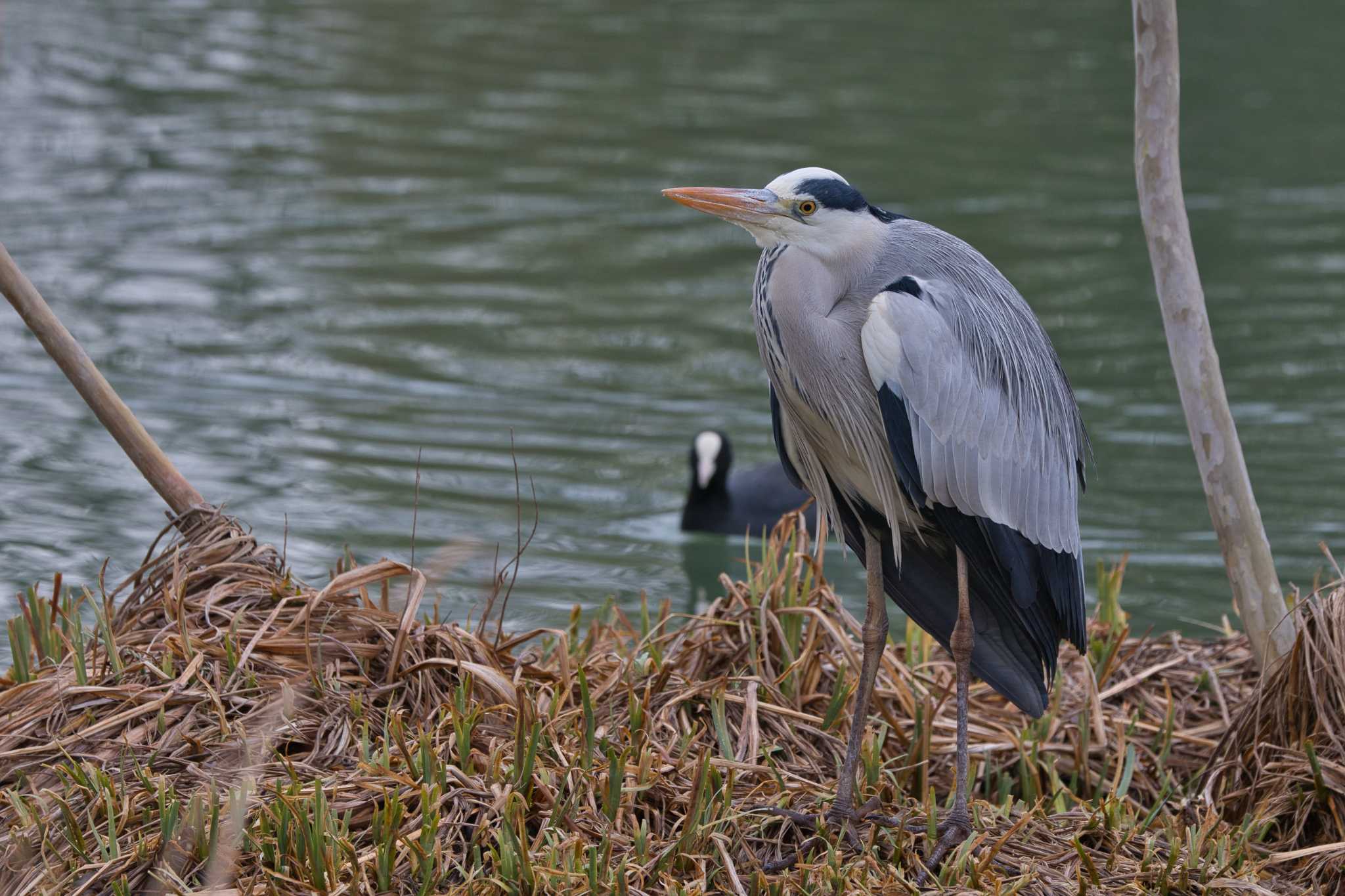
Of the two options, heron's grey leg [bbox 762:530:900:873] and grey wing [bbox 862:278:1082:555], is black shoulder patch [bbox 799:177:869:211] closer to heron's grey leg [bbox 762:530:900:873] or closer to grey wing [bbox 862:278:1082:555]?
grey wing [bbox 862:278:1082:555]

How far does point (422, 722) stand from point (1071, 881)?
5.41 feet

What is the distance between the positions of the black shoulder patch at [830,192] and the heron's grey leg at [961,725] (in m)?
0.93

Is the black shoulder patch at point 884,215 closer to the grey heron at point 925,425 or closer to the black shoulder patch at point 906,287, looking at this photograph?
the grey heron at point 925,425

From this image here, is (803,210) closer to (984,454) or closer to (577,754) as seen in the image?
(984,454)

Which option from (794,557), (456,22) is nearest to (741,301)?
(794,557)

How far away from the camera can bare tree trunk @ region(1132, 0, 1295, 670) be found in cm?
474

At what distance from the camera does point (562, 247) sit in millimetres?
12773

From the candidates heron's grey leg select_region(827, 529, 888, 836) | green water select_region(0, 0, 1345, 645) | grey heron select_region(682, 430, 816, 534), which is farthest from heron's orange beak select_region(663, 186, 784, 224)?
grey heron select_region(682, 430, 816, 534)

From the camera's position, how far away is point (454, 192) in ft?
46.4

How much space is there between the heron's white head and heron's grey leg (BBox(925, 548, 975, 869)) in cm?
85

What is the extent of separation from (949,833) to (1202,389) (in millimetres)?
1633

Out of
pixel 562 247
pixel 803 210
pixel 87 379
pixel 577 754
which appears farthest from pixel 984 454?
pixel 562 247

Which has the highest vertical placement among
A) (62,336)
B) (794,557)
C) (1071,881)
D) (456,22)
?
(456,22)

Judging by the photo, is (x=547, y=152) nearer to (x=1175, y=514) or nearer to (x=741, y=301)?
(x=741, y=301)
